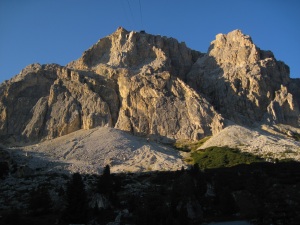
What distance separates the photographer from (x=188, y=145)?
112 metres

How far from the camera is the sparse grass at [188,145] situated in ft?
358

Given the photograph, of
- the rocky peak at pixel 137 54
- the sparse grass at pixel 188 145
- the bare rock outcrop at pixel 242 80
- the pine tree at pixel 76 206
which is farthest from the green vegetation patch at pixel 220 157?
the pine tree at pixel 76 206

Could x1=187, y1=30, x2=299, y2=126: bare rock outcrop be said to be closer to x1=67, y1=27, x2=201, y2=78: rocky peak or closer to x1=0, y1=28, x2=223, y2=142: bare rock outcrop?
x1=67, y1=27, x2=201, y2=78: rocky peak

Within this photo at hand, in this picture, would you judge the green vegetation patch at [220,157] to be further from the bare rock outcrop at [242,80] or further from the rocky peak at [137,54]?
the rocky peak at [137,54]

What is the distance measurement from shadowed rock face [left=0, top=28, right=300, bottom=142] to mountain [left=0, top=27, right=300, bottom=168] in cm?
29

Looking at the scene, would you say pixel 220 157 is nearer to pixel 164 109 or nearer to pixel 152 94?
pixel 164 109

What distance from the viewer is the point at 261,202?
126ft

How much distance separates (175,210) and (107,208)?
10876mm

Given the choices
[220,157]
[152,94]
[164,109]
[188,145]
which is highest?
[152,94]

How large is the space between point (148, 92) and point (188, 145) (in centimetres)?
2290

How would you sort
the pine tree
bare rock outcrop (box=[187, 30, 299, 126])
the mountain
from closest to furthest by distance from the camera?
the pine tree, the mountain, bare rock outcrop (box=[187, 30, 299, 126])

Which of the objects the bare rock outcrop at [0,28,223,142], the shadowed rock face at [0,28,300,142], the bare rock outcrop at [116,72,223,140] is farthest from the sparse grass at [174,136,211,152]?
the shadowed rock face at [0,28,300,142]

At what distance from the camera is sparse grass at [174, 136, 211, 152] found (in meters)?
109

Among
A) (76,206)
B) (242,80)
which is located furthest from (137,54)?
(76,206)
